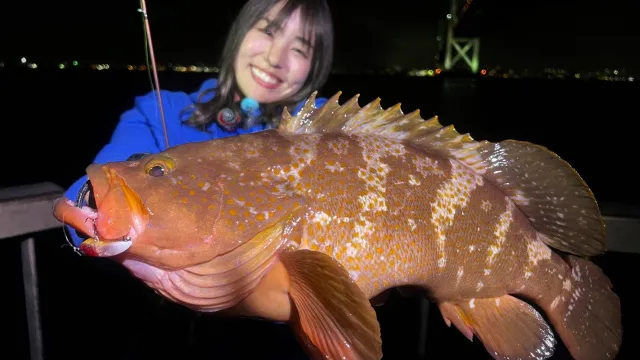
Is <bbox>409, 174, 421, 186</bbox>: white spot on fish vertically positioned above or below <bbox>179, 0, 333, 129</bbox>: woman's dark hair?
below

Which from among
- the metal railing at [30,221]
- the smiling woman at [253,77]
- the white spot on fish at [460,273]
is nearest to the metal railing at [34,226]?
the metal railing at [30,221]

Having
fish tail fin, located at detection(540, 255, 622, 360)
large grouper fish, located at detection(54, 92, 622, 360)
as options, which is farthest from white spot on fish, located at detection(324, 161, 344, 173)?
fish tail fin, located at detection(540, 255, 622, 360)

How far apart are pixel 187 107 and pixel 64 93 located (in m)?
35.1

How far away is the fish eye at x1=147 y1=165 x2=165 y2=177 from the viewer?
989 mm

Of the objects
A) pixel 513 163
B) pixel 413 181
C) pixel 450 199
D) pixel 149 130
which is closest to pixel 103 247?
pixel 149 130

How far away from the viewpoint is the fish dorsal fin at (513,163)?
124cm

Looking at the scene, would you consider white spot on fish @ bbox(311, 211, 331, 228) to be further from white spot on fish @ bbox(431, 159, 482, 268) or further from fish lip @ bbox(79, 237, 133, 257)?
fish lip @ bbox(79, 237, 133, 257)

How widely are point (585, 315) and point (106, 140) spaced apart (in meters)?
19.6

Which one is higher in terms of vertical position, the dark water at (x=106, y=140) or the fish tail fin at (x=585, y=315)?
the fish tail fin at (x=585, y=315)

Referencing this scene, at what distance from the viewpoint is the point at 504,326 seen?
1.32 meters

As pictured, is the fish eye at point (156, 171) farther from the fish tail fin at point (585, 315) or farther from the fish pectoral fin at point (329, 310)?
the fish tail fin at point (585, 315)

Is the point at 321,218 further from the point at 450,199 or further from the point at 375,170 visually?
the point at 450,199

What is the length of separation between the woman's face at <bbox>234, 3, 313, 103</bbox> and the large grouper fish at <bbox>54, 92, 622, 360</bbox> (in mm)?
494

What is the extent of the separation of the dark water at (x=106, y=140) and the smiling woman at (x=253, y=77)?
3.29ft
